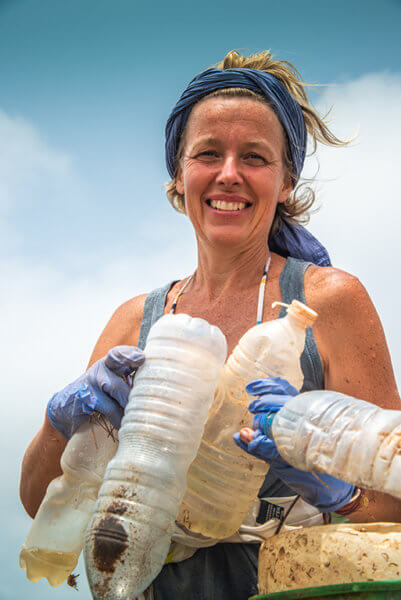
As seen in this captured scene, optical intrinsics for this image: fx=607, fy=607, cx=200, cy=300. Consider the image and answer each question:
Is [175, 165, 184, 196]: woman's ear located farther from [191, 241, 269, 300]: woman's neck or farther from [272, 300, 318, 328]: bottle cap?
[272, 300, 318, 328]: bottle cap

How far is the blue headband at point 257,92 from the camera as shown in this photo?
3.08m

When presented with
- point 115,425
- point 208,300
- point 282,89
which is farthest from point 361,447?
point 282,89

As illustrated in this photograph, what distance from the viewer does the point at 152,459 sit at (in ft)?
6.30

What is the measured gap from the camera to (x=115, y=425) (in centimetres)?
230

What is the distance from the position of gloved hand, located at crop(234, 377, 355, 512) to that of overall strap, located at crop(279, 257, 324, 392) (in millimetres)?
606

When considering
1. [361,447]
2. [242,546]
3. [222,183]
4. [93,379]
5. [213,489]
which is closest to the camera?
[361,447]

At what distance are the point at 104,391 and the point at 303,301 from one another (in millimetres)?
993

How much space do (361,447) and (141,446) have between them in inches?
27.4

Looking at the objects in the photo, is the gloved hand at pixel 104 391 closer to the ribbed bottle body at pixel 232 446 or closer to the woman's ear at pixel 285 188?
the ribbed bottle body at pixel 232 446

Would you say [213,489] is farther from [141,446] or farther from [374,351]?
[374,351]

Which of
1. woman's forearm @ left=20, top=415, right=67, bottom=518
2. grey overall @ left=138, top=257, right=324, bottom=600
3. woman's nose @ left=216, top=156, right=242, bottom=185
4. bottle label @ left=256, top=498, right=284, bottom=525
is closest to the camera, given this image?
bottle label @ left=256, top=498, right=284, bottom=525

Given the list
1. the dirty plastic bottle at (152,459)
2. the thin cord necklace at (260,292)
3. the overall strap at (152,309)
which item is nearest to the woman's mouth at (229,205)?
the thin cord necklace at (260,292)

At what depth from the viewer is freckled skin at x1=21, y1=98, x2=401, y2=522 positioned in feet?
8.60

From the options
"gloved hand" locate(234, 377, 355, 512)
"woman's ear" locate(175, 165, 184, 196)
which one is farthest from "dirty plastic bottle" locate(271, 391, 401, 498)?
"woman's ear" locate(175, 165, 184, 196)
